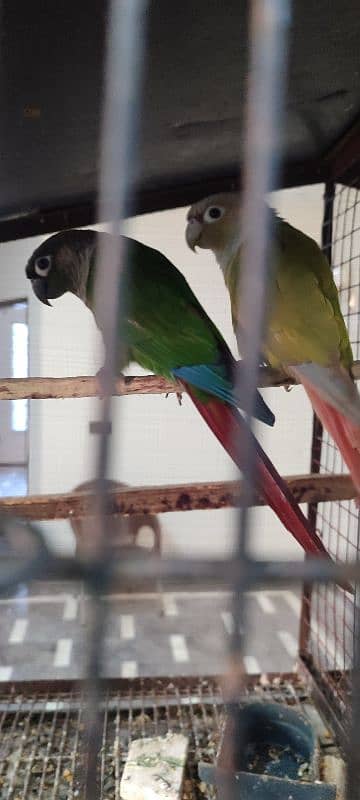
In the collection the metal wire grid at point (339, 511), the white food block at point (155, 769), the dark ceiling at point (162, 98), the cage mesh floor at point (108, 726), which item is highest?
the dark ceiling at point (162, 98)

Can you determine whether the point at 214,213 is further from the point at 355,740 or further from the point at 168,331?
the point at 355,740

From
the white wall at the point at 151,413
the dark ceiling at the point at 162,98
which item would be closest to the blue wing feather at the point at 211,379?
the white wall at the point at 151,413

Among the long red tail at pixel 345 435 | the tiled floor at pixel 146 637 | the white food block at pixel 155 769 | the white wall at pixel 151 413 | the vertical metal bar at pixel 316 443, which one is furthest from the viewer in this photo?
the tiled floor at pixel 146 637

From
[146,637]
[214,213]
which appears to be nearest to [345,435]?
[214,213]

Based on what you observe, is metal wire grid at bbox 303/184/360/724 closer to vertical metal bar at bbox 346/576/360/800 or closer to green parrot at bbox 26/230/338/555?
green parrot at bbox 26/230/338/555

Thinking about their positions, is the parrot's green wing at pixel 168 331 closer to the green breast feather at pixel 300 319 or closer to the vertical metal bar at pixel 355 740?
the green breast feather at pixel 300 319

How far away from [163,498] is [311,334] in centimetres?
31

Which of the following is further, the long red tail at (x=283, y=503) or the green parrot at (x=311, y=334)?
the green parrot at (x=311, y=334)

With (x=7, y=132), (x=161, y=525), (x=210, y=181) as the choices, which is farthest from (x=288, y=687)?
(x=7, y=132)

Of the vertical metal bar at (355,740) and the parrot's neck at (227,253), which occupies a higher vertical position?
the parrot's neck at (227,253)

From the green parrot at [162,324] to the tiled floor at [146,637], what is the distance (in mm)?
899

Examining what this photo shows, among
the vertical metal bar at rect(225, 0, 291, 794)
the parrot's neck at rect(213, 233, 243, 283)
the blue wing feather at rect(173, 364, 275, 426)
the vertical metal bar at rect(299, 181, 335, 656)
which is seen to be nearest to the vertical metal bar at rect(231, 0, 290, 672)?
the vertical metal bar at rect(225, 0, 291, 794)

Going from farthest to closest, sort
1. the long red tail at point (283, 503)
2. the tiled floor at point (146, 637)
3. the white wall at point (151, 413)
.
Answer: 1. the tiled floor at point (146, 637)
2. the white wall at point (151, 413)
3. the long red tail at point (283, 503)

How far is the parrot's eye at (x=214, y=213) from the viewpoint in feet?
2.81
